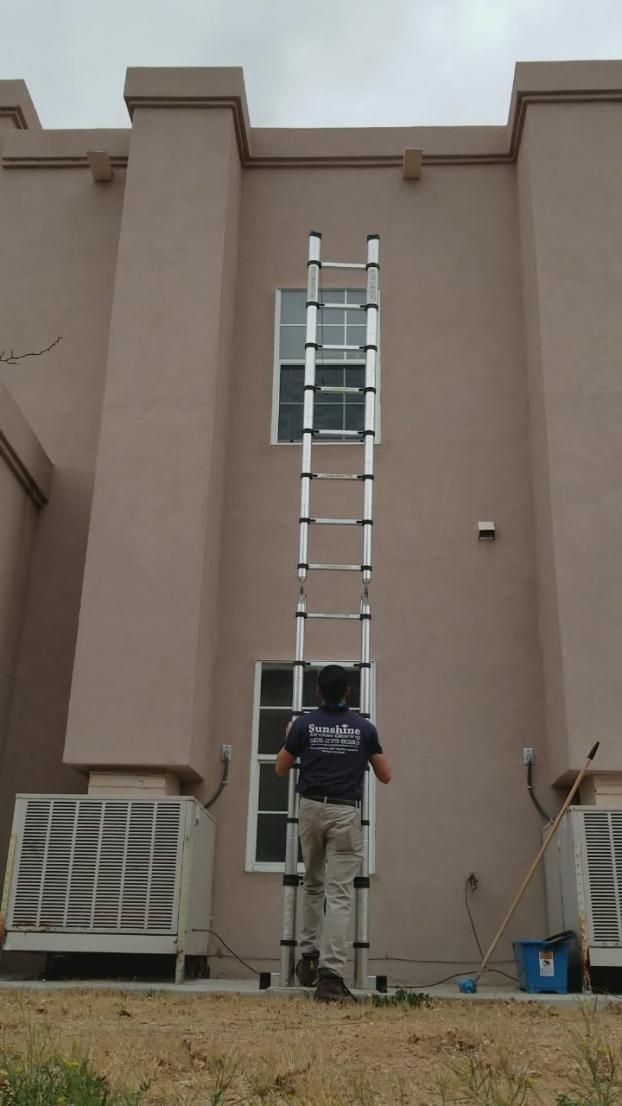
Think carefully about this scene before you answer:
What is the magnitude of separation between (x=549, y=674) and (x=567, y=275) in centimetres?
340

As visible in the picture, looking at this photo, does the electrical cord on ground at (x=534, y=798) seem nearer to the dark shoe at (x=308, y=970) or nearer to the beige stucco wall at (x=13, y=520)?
the dark shoe at (x=308, y=970)

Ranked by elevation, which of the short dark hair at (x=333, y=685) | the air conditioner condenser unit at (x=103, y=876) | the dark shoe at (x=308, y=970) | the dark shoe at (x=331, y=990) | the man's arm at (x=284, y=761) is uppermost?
the short dark hair at (x=333, y=685)

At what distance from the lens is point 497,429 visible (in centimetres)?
943

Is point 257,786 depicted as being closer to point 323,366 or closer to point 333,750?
point 333,750

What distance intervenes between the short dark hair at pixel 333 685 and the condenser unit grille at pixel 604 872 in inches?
85.7

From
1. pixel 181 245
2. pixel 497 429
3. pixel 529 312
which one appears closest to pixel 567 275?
pixel 529 312

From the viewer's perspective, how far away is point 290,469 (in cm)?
943

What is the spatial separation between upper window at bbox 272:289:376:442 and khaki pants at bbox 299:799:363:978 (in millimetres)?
4349

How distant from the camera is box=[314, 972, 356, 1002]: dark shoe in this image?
5414mm

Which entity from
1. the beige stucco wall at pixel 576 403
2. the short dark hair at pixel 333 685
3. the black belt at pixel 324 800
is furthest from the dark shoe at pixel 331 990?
the beige stucco wall at pixel 576 403

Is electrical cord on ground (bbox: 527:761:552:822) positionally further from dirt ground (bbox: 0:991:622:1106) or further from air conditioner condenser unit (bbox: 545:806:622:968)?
dirt ground (bbox: 0:991:622:1106)

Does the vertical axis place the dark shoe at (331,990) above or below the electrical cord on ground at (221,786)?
below

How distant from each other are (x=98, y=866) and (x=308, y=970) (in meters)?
1.92

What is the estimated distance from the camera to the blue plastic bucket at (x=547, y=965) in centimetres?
679
